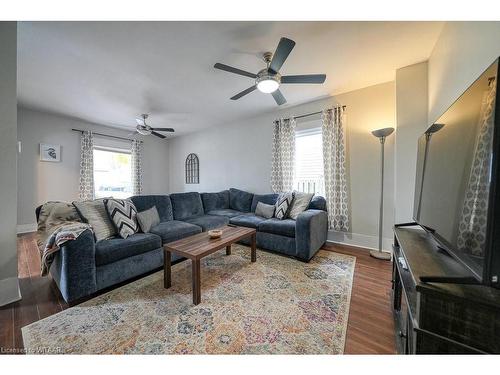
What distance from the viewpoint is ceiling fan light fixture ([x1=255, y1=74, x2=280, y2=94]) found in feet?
6.57

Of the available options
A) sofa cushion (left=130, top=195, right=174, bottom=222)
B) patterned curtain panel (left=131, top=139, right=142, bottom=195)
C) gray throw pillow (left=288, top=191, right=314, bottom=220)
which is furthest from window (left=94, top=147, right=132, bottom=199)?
gray throw pillow (left=288, top=191, right=314, bottom=220)

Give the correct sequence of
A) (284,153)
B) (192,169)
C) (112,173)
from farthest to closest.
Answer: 1. (192,169)
2. (112,173)
3. (284,153)

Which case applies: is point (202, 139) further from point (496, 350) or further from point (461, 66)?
point (496, 350)

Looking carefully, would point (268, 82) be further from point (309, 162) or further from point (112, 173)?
point (112, 173)

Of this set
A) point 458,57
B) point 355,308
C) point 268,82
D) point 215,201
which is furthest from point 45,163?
point 458,57

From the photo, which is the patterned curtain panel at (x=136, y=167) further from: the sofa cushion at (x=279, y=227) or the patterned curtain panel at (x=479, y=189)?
the patterned curtain panel at (x=479, y=189)

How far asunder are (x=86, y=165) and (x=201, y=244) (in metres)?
4.31

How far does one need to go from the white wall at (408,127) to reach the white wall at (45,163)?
6.07 meters

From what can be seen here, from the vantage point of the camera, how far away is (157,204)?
2.89 m

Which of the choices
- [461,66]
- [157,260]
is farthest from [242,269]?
[461,66]

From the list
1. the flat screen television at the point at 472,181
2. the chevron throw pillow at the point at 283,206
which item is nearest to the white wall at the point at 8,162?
the chevron throw pillow at the point at 283,206

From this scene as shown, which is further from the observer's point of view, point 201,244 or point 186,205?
point 186,205

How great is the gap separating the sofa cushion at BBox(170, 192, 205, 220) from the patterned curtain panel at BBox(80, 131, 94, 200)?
274cm
